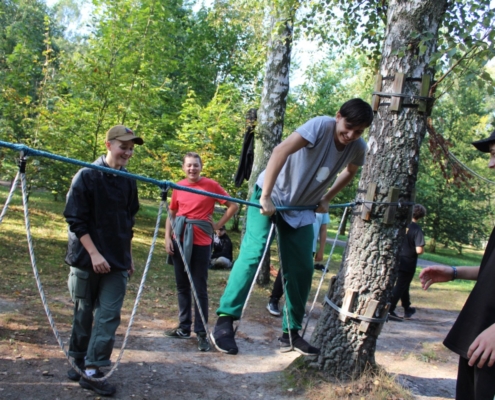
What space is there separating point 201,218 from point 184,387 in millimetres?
1678

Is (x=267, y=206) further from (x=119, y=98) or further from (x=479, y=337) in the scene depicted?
(x=119, y=98)

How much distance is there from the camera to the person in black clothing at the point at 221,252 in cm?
933

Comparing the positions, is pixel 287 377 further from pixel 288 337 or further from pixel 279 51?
pixel 279 51

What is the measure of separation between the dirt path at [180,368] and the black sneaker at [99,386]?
0.04m

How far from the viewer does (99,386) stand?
10.7 feet

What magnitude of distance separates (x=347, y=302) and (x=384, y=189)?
882 mm

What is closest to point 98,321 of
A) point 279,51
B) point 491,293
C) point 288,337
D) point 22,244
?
point 288,337

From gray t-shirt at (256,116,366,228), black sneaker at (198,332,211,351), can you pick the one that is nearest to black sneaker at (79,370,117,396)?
black sneaker at (198,332,211,351)

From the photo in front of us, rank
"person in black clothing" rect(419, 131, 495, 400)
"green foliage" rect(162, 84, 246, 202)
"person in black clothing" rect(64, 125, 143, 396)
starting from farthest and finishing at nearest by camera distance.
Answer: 1. "green foliage" rect(162, 84, 246, 202)
2. "person in black clothing" rect(64, 125, 143, 396)
3. "person in black clothing" rect(419, 131, 495, 400)

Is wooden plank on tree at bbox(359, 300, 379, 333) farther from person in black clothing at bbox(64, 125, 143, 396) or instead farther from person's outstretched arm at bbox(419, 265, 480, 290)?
A: person in black clothing at bbox(64, 125, 143, 396)

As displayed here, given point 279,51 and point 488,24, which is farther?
point 279,51

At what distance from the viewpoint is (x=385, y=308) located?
3.72 meters

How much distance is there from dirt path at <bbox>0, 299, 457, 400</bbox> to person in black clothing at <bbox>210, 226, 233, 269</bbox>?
3.77 m

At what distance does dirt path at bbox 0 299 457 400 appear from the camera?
3.39m
